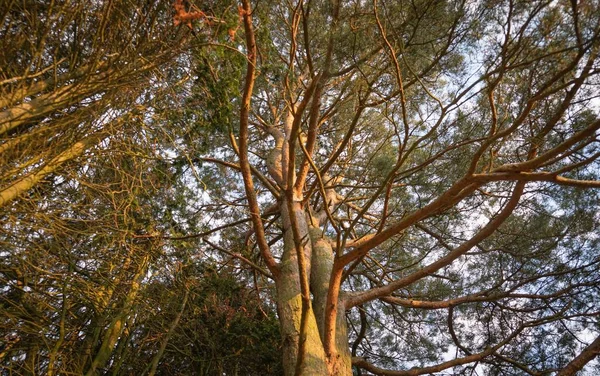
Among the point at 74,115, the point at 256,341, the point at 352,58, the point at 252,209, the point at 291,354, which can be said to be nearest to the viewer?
the point at 74,115

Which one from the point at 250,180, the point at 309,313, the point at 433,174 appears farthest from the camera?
the point at 433,174

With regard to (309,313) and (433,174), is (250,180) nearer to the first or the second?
(309,313)

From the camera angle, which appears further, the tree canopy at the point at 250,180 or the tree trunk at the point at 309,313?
the tree trunk at the point at 309,313

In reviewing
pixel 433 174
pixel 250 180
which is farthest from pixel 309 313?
pixel 433 174

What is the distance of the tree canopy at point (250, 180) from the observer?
2.33m

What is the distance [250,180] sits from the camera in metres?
3.33

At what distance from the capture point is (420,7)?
9.71 ft

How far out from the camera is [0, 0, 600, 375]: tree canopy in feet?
7.63

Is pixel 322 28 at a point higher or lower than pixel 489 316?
higher

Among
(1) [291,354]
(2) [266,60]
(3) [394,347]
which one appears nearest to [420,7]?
(2) [266,60]

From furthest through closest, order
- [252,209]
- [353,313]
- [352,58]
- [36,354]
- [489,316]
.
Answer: [353,313] → [489,316] → [252,209] → [352,58] → [36,354]

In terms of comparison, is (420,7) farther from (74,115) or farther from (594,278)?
(594,278)

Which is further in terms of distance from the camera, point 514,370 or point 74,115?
point 514,370

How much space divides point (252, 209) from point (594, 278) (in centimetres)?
A: 280
